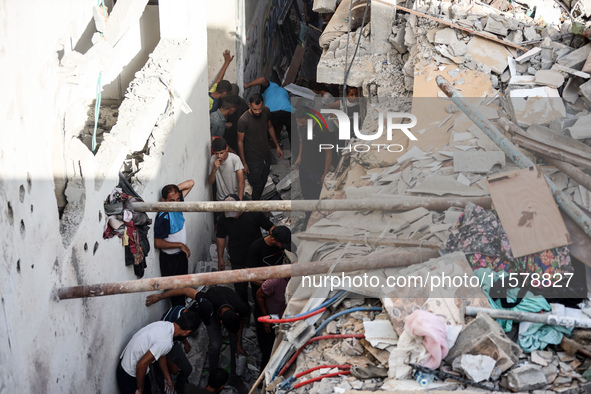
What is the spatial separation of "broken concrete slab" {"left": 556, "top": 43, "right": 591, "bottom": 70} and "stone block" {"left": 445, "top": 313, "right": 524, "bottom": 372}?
15.5ft

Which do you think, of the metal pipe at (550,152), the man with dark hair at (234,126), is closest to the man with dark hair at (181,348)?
the metal pipe at (550,152)

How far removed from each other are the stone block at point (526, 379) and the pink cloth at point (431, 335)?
447 millimetres

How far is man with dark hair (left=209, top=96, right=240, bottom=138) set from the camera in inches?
395

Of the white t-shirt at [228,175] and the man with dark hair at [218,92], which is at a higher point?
the man with dark hair at [218,92]

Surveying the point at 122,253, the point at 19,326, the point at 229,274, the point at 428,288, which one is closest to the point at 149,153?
the point at 122,253

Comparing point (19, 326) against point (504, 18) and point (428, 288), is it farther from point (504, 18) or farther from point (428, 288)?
point (504, 18)

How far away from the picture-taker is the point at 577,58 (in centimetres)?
783

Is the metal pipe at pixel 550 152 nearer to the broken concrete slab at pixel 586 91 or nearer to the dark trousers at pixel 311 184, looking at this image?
the broken concrete slab at pixel 586 91

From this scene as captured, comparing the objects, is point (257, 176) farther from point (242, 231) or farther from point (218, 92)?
point (242, 231)

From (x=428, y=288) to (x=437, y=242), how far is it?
0.67 m

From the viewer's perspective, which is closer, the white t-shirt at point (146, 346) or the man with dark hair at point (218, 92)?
the white t-shirt at point (146, 346)

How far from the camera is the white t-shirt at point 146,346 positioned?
6.08m

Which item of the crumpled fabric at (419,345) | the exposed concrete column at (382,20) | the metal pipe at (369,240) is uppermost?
the exposed concrete column at (382,20)

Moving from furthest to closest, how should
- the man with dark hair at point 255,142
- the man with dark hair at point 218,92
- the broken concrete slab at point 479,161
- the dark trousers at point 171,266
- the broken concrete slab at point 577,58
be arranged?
the man with dark hair at point 218,92 → the man with dark hair at point 255,142 → the broken concrete slab at point 577,58 → the dark trousers at point 171,266 → the broken concrete slab at point 479,161
